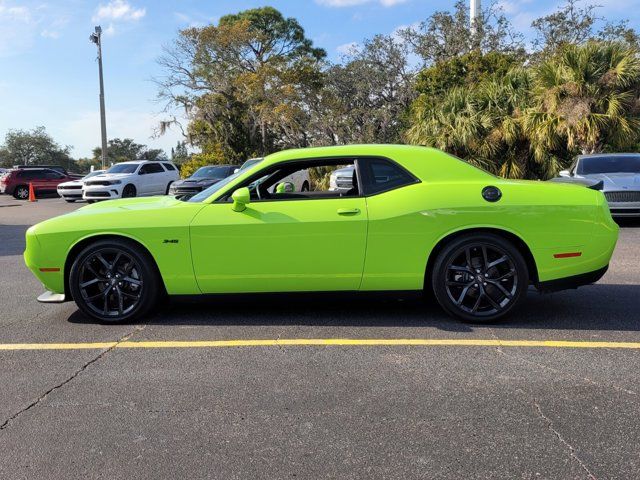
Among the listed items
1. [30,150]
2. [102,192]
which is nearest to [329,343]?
[102,192]

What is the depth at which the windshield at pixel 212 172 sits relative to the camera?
19.3 metres

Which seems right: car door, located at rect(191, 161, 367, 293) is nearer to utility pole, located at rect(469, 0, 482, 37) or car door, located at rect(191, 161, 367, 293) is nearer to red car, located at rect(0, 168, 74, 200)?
red car, located at rect(0, 168, 74, 200)

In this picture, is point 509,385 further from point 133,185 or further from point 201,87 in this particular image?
point 201,87

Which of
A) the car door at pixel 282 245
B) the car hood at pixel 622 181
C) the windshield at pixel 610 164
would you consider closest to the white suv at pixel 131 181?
the windshield at pixel 610 164

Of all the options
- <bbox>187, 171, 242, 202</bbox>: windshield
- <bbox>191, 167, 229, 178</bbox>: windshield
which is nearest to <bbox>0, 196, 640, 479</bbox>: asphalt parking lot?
<bbox>187, 171, 242, 202</bbox>: windshield

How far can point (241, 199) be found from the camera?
463cm

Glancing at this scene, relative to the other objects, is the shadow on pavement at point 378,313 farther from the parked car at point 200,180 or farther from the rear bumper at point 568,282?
the parked car at point 200,180

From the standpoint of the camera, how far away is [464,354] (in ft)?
13.3

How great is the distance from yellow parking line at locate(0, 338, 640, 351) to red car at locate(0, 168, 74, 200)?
2577 cm

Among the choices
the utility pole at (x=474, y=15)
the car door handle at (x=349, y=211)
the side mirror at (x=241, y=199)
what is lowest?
the car door handle at (x=349, y=211)

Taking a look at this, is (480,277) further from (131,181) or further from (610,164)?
(131,181)

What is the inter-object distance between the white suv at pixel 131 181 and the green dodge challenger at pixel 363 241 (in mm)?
16008

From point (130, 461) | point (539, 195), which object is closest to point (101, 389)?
point (130, 461)

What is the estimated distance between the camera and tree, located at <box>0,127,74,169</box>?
231ft
